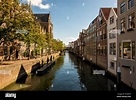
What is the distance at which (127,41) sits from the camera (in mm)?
14117

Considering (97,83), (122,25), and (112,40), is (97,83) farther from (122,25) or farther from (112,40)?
(122,25)

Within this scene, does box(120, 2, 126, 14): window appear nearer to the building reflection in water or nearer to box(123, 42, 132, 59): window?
box(123, 42, 132, 59): window

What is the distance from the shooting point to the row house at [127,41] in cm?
1302

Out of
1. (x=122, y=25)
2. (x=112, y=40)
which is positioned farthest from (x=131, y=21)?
(x=112, y=40)

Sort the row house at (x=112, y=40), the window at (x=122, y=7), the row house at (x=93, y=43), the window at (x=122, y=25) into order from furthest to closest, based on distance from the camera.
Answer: the row house at (x=93, y=43), the row house at (x=112, y=40), the window at (x=122, y=7), the window at (x=122, y=25)

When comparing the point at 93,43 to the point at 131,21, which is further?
the point at 93,43

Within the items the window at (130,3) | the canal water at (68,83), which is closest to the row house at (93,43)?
the canal water at (68,83)

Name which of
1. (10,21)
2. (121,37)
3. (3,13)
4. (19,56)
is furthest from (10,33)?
(19,56)

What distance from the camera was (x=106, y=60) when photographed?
23109 millimetres

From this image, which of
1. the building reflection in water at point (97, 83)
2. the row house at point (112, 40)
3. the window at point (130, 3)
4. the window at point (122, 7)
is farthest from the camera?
the row house at point (112, 40)

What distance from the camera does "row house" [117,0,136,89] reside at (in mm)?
13023

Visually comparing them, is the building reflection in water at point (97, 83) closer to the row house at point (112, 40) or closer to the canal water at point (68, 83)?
the canal water at point (68, 83)

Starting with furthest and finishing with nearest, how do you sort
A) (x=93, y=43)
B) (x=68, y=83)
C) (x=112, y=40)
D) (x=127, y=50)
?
1. (x=93, y=43)
2. (x=112, y=40)
3. (x=68, y=83)
4. (x=127, y=50)

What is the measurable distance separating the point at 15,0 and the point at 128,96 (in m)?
16.3
